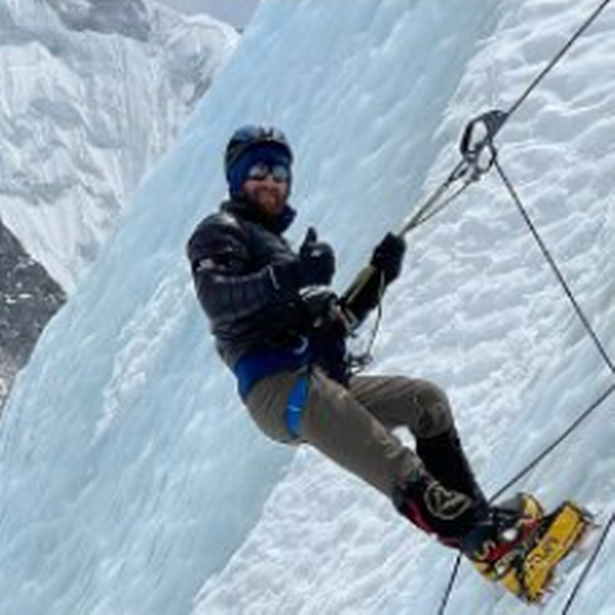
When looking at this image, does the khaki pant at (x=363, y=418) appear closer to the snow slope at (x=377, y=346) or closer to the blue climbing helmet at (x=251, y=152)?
the blue climbing helmet at (x=251, y=152)

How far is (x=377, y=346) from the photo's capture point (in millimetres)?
9195

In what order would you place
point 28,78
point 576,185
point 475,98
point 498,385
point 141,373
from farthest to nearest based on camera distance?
point 28,78
point 141,373
point 475,98
point 576,185
point 498,385

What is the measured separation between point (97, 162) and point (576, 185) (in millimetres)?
173735

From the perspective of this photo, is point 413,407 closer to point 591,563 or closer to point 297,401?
point 297,401

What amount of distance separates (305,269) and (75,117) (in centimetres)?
17512

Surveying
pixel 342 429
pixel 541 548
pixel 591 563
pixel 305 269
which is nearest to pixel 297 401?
pixel 342 429

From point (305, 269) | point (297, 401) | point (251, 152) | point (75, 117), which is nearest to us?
point (305, 269)

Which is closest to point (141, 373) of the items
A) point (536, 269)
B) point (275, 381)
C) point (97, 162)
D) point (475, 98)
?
point (475, 98)

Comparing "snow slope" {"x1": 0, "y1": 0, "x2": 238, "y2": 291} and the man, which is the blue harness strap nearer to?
the man

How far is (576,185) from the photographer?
835 cm

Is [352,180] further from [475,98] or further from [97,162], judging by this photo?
[97,162]

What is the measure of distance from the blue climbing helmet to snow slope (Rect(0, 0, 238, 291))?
159 meters

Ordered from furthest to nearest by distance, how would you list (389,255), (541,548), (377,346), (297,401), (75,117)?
1. (75,117)
2. (377,346)
3. (389,255)
4. (297,401)
5. (541,548)

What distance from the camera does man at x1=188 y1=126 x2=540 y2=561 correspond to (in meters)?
4.79
